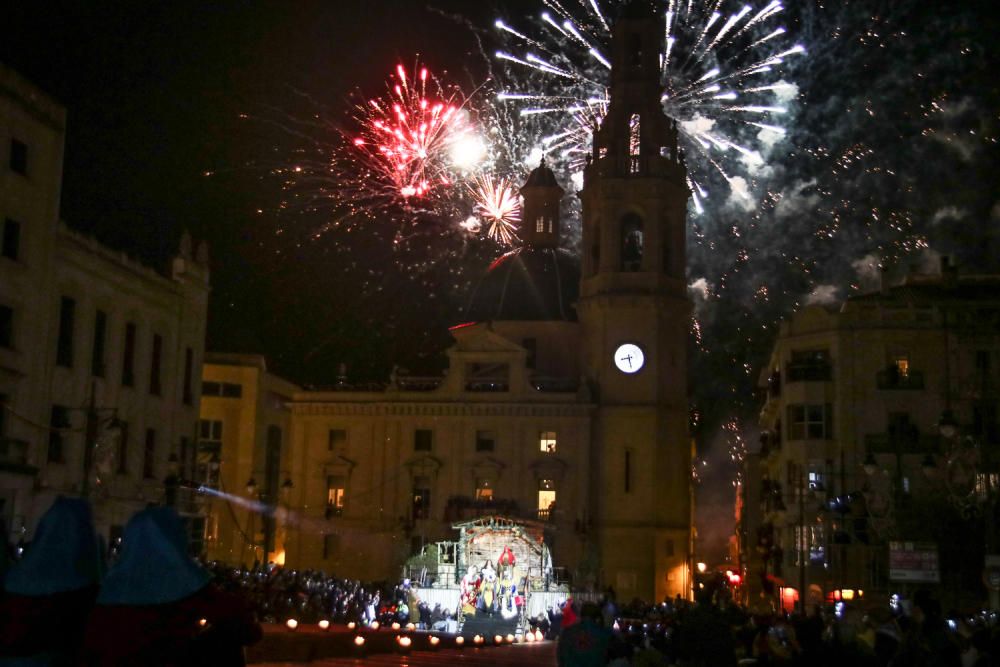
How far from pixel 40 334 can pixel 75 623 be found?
28.5 meters

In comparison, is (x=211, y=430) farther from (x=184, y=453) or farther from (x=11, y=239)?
(x=11, y=239)

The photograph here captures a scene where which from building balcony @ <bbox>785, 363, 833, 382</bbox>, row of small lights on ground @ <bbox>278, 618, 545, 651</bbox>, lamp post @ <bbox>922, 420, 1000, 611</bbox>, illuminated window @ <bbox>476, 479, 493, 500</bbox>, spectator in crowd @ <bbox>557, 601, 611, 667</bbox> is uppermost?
building balcony @ <bbox>785, 363, 833, 382</bbox>

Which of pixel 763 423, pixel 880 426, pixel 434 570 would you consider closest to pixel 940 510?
pixel 880 426

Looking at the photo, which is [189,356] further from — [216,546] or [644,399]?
[644,399]

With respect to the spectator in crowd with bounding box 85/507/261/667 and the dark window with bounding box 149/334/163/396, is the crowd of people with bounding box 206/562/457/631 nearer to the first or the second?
the dark window with bounding box 149/334/163/396

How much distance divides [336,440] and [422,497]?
5398 mm

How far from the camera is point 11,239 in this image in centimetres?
3422

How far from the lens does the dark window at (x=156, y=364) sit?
4353 centimetres

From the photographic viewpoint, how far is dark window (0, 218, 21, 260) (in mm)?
33844

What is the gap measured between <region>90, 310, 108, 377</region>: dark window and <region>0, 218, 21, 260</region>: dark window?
5.15 m

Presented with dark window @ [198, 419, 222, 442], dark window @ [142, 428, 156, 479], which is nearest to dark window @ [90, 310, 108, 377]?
dark window @ [142, 428, 156, 479]

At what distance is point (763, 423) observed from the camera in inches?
2849

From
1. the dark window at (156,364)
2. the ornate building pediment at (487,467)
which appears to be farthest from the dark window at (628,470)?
the dark window at (156,364)

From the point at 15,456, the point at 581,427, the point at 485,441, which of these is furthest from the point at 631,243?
the point at 15,456
